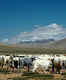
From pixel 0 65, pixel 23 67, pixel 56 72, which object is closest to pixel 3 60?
pixel 0 65

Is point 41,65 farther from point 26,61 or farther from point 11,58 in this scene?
point 11,58

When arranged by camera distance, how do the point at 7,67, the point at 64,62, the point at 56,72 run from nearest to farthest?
the point at 56,72, the point at 64,62, the point at 7,67

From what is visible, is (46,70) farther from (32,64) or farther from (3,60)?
(3,60)

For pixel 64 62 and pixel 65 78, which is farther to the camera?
pixel 64 62

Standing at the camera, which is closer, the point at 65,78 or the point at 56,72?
the point at 65,78

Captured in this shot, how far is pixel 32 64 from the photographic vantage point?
29.3 m

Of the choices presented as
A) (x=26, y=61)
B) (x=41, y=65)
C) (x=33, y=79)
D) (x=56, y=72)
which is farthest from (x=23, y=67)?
(x=33, y=79)

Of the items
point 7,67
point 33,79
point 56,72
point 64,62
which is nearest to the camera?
point 33,79

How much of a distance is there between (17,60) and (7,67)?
1.84m

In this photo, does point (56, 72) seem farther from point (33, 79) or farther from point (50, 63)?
point (33, 79)

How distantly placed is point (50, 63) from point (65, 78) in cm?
572

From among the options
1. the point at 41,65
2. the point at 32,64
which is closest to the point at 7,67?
the point at 32,64

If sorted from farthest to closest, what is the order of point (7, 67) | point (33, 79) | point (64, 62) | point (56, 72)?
1. point (7, 67)
2. point (64, 62)
3. point (56, 72)
4. point (33, 79)

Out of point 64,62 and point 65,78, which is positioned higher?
point 64,62
